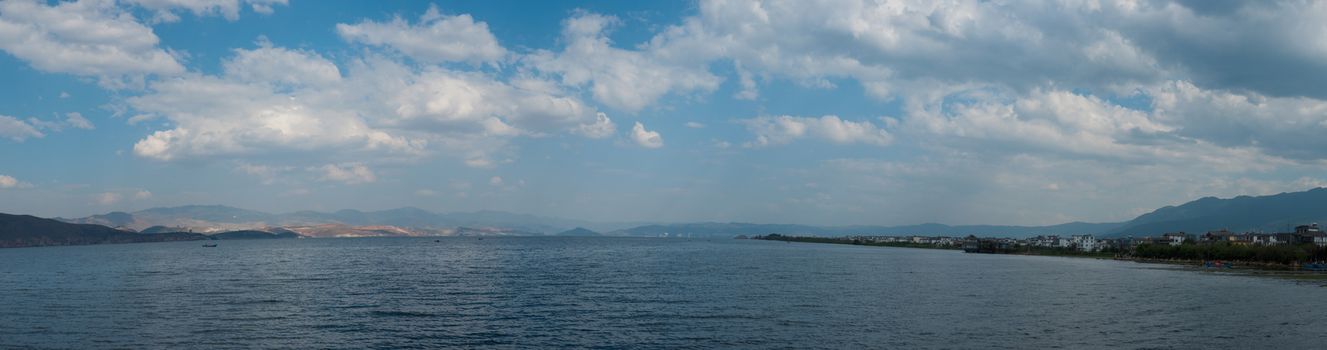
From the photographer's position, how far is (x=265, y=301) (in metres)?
58.3

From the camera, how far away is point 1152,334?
44.8 meters

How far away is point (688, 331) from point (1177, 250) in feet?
528

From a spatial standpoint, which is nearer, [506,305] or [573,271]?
[506,305]

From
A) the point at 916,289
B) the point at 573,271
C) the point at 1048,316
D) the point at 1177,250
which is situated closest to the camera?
the point at 1048,316

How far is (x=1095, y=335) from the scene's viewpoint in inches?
1737

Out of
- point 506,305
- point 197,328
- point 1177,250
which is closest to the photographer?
point 197,328

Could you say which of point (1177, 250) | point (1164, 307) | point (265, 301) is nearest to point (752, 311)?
point (1164, 307)

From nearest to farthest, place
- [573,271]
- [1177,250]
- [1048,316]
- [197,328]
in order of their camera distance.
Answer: [197,328]
[1048,316]
[573,271]
[1177,250]

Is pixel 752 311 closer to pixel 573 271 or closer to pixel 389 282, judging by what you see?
pixel 389 282

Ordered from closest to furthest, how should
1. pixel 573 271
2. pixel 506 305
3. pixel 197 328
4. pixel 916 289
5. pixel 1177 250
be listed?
pixel 197 328, pixel 506 305, pixel 916 289, pixel 573 271, pixel 1177 250

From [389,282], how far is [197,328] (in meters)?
34.5

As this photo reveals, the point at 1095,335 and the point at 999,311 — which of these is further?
the point at 999,311

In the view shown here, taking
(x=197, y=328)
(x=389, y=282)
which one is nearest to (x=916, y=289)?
(x=389, y=282)

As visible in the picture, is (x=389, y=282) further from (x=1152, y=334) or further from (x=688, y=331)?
(x=1152, y=334)
